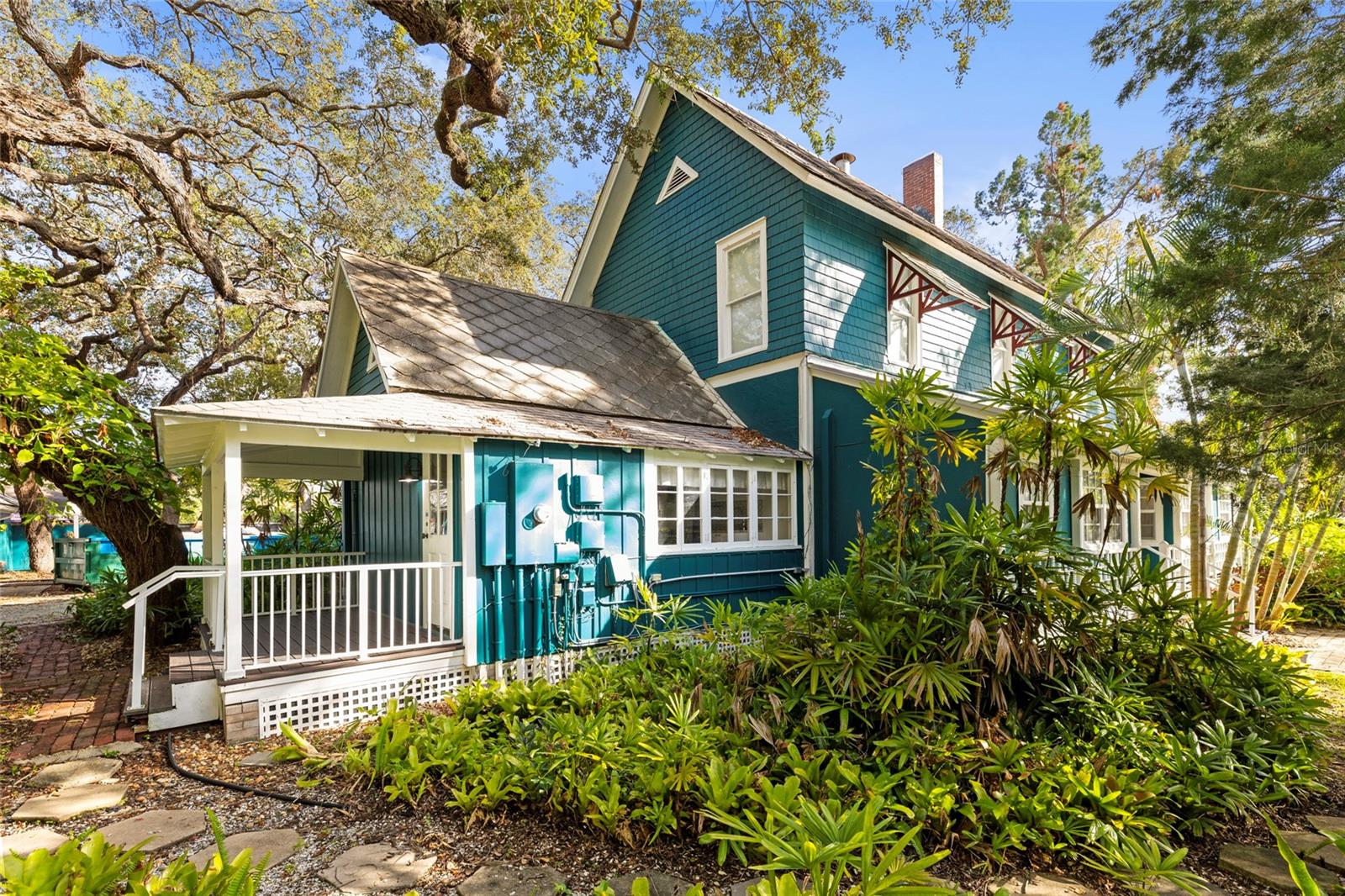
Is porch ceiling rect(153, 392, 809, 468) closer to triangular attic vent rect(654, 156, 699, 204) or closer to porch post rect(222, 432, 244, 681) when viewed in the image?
porch post rect(222, 432, 244, 681)

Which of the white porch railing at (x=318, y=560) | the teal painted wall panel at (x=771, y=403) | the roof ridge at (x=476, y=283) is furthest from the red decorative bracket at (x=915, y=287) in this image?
the white porch railing at (x=318, y=560)

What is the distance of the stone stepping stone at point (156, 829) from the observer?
3.50m

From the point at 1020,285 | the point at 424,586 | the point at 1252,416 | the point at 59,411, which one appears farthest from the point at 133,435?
the point at 1020,285

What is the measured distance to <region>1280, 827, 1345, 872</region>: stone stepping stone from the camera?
3.25 metres

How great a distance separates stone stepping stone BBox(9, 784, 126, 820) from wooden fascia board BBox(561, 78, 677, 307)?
33.2 ft

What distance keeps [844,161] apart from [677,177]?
370 cm

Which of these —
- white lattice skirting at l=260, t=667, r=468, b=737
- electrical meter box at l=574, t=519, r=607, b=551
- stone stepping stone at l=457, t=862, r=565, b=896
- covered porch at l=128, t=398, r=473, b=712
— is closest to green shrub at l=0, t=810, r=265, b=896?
stone stepping stone at l=457, t=862, r=565, b=896

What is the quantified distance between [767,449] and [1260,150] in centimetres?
535

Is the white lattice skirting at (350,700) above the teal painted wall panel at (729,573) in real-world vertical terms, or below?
below

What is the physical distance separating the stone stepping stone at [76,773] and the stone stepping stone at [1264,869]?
6977 millimetres

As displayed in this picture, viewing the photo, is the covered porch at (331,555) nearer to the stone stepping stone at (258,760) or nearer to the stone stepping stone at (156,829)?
the stone stepping stone at (258,760)

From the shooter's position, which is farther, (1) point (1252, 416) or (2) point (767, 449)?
(2) point (767, 449)

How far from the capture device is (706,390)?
1001 centimetres

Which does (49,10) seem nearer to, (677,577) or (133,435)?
(133,435)
